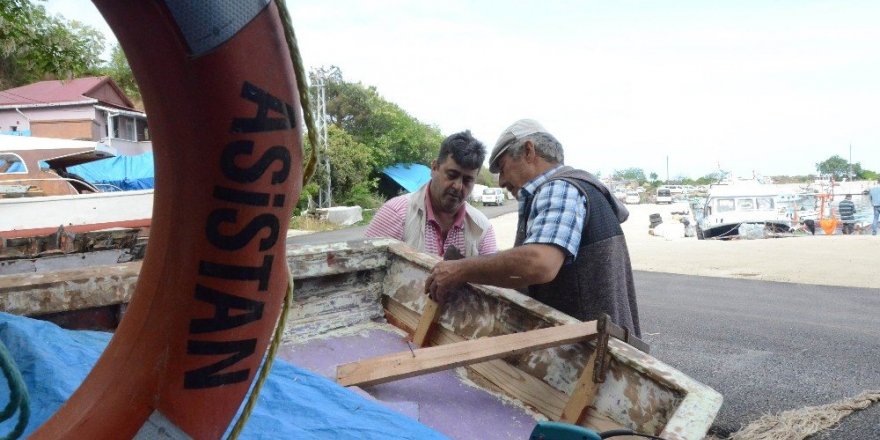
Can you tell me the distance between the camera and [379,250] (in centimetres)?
397

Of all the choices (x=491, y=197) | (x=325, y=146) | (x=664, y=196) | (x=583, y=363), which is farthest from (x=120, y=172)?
(x=664, y=196)

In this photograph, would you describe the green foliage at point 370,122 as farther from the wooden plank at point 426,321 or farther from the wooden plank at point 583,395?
the wooden plank at point 583,395

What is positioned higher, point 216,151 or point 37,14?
point 37,14

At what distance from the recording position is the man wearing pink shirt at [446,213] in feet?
13.1

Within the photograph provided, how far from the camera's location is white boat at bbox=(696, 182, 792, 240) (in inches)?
Result: 947

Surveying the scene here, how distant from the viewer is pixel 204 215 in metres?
1.20

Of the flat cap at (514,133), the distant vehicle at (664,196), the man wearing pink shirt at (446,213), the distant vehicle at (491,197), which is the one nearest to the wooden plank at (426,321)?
the man wearing pink shirt at (446,213)

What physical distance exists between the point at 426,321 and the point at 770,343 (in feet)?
19.5

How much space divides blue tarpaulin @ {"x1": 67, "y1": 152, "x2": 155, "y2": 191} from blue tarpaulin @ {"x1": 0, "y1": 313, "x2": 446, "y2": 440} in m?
19.2

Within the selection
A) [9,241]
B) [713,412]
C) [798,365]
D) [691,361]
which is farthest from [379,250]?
[9,241]

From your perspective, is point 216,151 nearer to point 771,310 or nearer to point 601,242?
point 601,242

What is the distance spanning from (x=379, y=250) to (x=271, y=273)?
271 cm

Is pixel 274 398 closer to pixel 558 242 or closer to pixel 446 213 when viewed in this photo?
pixel 558 242

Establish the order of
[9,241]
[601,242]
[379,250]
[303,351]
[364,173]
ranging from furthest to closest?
[364,173], [9,241], [379,250], [303,351], [601,242]
